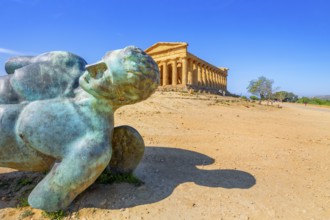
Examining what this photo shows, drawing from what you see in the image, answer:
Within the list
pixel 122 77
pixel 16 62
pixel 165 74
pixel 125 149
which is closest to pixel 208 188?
pixel 125 149

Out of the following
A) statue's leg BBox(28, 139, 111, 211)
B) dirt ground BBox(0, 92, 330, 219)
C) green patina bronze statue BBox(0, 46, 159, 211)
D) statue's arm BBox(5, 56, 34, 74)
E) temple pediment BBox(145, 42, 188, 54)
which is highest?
temple pediment BBox(145, 42, 188, 54)

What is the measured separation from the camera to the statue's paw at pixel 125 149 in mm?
3605

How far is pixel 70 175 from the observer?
2.57 m

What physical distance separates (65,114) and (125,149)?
1.20 metres

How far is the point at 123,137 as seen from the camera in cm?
361

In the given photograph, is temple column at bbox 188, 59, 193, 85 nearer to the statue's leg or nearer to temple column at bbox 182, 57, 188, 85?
temple column at bbox 182, 57, 188, 85

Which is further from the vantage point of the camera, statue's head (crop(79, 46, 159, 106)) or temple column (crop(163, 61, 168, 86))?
temple column (crop(163, 61, 168, 86))

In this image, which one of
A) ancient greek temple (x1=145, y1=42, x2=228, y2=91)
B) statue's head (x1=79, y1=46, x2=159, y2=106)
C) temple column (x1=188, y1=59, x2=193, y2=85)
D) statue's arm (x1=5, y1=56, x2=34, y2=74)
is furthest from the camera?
temple column (x1=188, y1=59, x2=193, y2=85)

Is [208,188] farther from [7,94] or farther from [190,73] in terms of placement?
[190,73]

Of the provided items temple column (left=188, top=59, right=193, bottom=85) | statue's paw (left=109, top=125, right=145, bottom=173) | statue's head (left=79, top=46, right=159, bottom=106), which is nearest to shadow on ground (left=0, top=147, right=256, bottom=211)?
statue's paw (left=109, top=125, right=145, bottom=173)

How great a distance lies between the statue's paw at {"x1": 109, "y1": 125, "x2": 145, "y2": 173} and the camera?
3605mm

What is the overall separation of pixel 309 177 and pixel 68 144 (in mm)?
4200

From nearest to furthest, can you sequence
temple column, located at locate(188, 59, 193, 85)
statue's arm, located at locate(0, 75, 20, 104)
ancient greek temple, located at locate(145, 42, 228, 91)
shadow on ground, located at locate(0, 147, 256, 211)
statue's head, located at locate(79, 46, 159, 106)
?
statue's head, located at locate(79, 46, 159, 106) < statue's arm, located at locate(0, 75, 20, 104) < shadow on ground, located at locate(0, 147, 256, 211) < ancient greek temple, located at locate(145, 42, 228, 91) < temple column, located at locate(188, 59, 193, 85)

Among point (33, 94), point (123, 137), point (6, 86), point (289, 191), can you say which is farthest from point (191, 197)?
point (6, 86)
